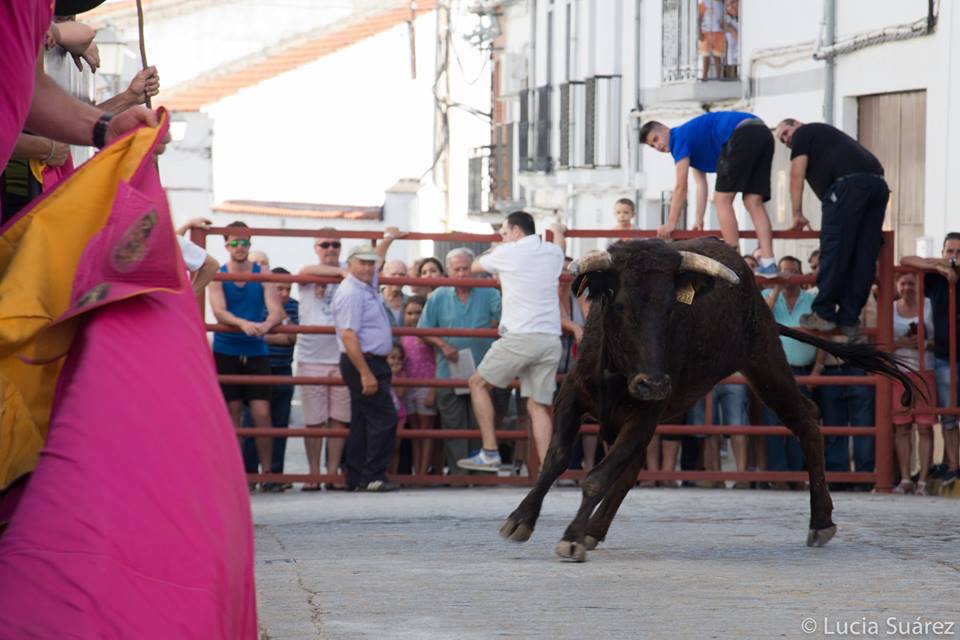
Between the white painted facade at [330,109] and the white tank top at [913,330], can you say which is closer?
the white tank top at [913,330]

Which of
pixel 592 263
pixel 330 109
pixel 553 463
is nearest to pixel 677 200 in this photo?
pixel 592 263

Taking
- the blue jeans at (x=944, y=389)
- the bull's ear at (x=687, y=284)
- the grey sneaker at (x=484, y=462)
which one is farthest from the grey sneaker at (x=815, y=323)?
the bull's ear at (x=687, y=284)

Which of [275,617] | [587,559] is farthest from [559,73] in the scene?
[275,617]

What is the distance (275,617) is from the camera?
5781 mm

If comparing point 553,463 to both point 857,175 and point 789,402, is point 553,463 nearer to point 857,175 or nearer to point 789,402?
point 789,402

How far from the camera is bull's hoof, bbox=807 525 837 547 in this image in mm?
8320

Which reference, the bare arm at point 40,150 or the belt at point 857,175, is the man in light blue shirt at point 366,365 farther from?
the bare arm at point 40,150

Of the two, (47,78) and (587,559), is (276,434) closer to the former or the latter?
(587,559)

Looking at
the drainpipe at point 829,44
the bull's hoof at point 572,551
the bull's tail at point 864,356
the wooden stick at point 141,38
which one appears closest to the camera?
the wooden stick at point 141,38

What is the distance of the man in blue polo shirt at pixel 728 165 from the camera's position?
1178 cm

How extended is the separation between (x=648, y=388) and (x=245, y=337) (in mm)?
4868

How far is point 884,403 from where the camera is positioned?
12.2 metres

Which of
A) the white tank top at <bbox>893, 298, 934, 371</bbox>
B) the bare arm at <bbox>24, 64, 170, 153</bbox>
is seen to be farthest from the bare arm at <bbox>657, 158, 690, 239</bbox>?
the bare arm at <bbox>24, 64, 170, 153</bbox>

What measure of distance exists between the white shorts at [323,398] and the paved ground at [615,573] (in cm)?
187
